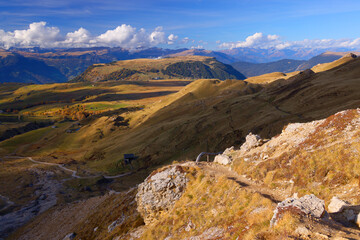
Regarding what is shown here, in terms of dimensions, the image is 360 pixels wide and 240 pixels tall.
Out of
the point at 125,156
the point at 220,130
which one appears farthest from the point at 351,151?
the point at 125,156

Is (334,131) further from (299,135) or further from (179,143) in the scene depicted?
(179,143)

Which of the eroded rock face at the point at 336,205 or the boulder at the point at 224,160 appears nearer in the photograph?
the eroded rock face at the point at 336,205

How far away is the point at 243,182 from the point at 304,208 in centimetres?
1198

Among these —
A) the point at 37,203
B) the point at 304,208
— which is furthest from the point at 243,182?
the point at 37,203

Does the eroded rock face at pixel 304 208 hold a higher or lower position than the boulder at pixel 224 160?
higher

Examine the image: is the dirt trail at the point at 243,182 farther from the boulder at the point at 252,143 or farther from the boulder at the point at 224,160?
the boulder at the point at 252,143

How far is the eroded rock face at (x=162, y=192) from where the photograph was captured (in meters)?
29.6

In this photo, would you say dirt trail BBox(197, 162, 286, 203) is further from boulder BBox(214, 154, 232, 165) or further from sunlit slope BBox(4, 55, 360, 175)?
sunlit slope BBox(4, 55, 360, 175)

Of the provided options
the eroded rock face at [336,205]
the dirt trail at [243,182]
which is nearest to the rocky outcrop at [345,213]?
the eroded rock face at [336,205]

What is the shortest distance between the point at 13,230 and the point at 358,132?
245 feet

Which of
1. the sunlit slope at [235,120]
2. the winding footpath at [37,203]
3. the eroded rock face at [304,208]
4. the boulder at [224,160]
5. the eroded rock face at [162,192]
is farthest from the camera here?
the sunlit slope at [235,120]

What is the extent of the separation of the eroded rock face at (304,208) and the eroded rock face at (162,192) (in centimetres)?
1564

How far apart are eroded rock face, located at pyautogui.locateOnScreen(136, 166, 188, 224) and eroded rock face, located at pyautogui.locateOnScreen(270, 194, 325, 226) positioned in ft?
51.3

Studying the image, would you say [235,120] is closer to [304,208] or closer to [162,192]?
[162,192]
